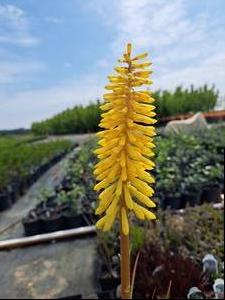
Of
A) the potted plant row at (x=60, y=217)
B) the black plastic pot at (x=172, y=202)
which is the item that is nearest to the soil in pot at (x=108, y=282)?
the potted plant row at (x=60, y=217)

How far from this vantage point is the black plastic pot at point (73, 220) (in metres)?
5.22

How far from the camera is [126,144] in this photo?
14.2 inches

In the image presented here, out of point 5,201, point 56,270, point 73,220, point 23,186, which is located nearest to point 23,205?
point 5,201

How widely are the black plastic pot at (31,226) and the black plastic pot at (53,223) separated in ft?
0.25

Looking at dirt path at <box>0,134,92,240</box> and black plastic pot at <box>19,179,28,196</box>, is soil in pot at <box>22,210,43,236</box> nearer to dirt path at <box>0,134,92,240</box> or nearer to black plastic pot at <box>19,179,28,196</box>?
dirt path at <box>0,134,92,240</box>

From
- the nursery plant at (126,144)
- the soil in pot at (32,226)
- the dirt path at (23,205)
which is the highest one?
the nursery plant at (126,144)

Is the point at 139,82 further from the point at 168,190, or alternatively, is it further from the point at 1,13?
the point at 168,190

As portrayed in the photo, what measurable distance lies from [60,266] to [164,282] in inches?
77.6

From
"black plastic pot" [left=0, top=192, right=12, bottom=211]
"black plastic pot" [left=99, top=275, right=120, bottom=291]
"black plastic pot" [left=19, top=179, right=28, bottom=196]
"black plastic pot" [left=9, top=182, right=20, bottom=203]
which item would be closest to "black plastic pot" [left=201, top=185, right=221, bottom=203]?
"black plastic pot" [left=99, top=275, right=120, bottom=291]

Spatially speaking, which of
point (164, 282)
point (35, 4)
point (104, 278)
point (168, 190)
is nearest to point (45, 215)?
point (168, 190)

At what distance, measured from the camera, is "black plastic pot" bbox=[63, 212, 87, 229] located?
205 inches

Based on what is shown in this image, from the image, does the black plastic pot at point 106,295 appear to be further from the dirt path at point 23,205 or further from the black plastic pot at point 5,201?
the black plastic pot at point 5,201

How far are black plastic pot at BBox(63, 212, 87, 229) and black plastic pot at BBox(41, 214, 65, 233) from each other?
6 centimetres

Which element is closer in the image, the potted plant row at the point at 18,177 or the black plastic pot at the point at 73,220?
the black plastic pot at the point at 73,220
